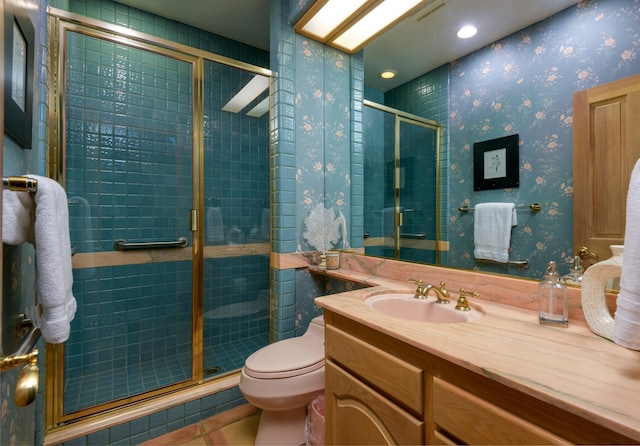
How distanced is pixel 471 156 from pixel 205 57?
1681mm

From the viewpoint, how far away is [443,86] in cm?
129

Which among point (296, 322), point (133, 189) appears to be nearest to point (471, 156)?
point (296, 322)

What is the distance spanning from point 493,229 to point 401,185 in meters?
0.53

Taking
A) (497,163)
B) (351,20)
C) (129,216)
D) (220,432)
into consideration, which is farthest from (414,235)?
(129,216)

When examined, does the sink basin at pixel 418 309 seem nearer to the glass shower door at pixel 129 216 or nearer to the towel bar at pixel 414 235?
the towel bar at pixel 414 235

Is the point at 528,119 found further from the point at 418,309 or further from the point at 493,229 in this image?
the point at 418,309

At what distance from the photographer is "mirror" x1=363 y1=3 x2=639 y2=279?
3.00ft

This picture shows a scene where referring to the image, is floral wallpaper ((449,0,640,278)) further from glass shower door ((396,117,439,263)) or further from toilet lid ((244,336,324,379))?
toilet lid ((244,336,324,379))

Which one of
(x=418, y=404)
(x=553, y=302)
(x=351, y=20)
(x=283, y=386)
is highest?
(x=351, y=20)

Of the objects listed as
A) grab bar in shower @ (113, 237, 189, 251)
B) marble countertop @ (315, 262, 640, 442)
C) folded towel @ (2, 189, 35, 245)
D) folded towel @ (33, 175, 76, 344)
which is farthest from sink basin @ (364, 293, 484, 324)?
grab bar in shower @ (113, 237, 189, 251)

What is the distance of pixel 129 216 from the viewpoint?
2.01 meters

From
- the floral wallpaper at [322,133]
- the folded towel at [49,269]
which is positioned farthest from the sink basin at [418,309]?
the folded towel at [49,269]

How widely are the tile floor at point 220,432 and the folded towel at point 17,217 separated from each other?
4.25 ft

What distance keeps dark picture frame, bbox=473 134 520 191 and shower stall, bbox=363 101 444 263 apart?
0.18 meters
